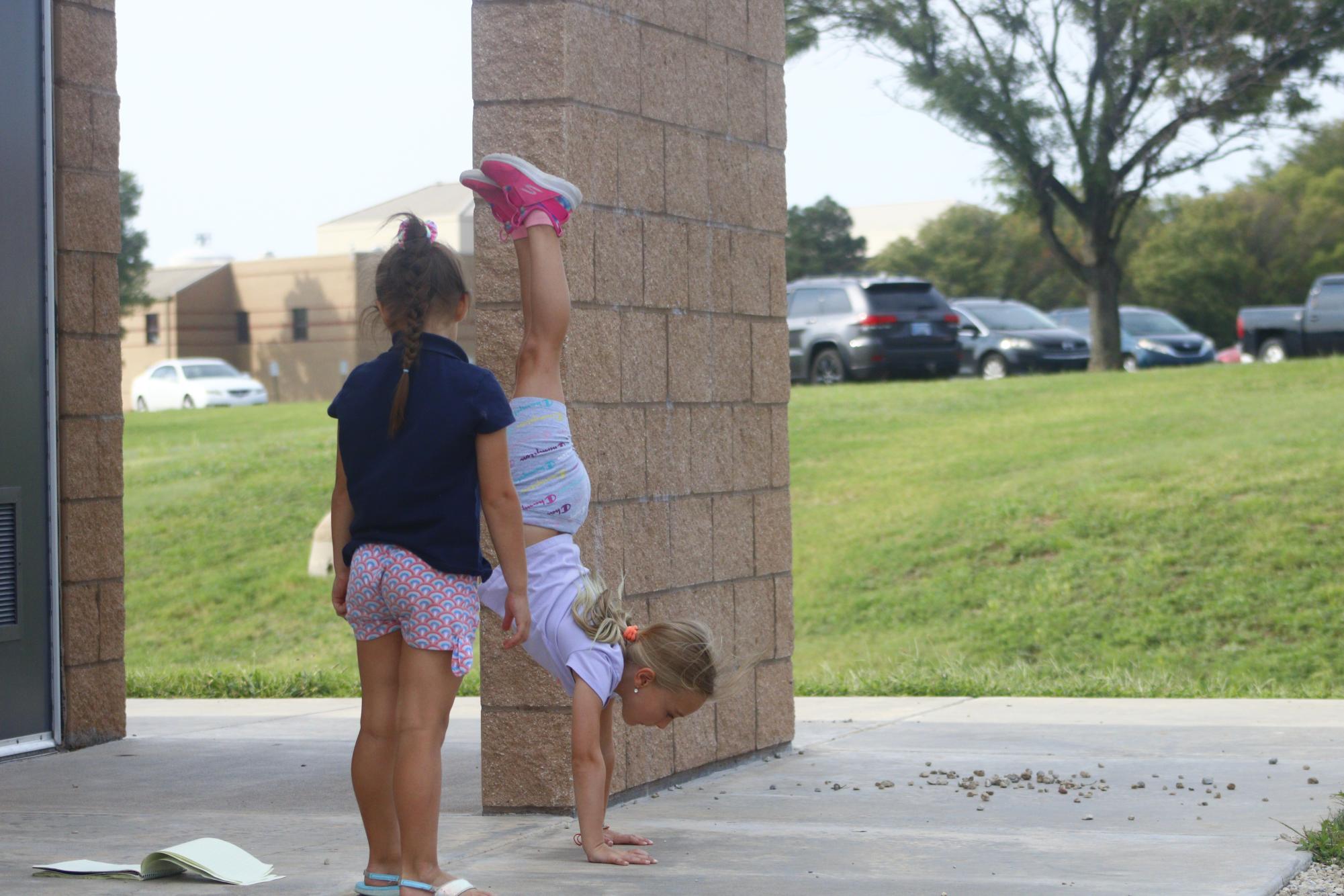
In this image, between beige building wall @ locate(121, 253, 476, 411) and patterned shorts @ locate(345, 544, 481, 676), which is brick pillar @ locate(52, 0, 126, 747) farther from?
beige building wall @ locate(121, 253, 476, 411)

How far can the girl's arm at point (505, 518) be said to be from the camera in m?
4.15

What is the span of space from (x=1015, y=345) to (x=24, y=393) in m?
21.0

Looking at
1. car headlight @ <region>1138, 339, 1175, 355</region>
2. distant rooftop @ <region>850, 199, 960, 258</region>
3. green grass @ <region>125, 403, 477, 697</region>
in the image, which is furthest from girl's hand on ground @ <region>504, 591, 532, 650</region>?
distant rooftop @ <region>850, 199, 960, 258</region>

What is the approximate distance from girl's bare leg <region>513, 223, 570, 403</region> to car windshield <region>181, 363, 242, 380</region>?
38.0 meters

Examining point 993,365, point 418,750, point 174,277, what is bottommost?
point 418,750

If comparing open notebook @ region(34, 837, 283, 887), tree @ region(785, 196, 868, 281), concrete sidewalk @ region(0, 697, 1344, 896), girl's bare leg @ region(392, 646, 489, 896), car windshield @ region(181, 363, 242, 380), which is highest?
tree @ region(785, 196, 868, 281)

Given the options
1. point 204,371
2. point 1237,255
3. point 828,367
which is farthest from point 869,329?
point 1237,255

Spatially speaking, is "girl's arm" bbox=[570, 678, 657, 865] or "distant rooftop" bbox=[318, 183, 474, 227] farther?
"distant rooftop" bbox=[318, 183, 474, 227]

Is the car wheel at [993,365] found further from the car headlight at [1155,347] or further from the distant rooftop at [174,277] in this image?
the distant rooftop at [174,277]

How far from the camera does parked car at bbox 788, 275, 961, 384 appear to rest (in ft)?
74.0

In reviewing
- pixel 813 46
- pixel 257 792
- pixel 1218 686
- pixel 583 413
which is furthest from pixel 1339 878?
pixel 813 46

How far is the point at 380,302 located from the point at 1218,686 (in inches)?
274

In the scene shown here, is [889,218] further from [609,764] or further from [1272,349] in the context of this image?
[609,764]

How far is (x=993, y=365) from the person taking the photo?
2681 cm
